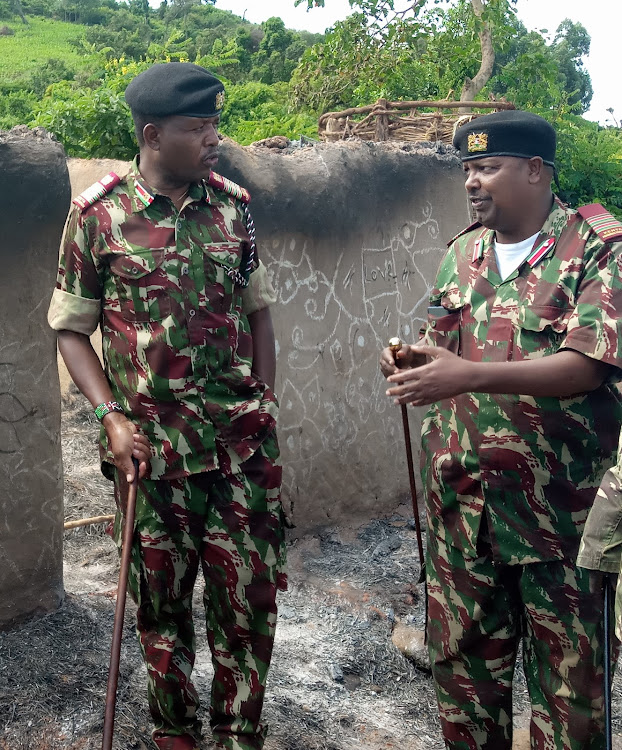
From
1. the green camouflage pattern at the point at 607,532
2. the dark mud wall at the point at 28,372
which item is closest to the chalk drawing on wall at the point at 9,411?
the dark mud wall at the point at 28,372

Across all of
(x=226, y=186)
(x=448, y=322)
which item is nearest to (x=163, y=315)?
(x=226, y=186)

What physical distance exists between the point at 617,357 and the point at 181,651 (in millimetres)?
1507

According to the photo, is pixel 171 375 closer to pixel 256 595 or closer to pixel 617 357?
A: pixel 256 595

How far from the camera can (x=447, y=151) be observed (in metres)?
5.36

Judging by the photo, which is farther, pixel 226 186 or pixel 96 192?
pixel 226 186

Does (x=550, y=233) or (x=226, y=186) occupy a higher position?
(x=226, y=186)

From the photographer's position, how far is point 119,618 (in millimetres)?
2121

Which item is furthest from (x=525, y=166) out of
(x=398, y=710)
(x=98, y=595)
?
(x=98, y=595)

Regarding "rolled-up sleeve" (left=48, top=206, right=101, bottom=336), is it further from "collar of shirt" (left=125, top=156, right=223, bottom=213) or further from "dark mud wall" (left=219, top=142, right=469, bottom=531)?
"dark mud wall" (left=219, top=142, right=469, bottom=531)

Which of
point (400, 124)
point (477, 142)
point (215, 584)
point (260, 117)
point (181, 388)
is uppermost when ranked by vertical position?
point (260, 117)

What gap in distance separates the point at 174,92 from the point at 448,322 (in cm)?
99

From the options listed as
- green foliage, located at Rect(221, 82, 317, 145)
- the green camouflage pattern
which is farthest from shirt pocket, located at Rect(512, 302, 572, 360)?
green foliage, located at Rect(221, 82, 317, 145)

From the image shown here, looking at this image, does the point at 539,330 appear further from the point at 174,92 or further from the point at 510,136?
the point at 174,92

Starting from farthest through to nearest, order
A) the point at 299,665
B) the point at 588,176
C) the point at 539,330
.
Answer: the point at 588,176
the point at 299,665
the point at 539,330
